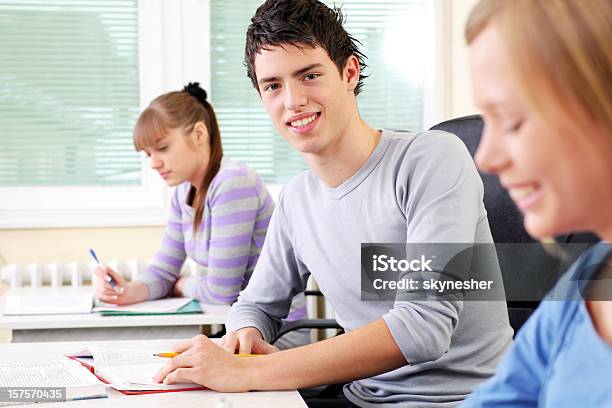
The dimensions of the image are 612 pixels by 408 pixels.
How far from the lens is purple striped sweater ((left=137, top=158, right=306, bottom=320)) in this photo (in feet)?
7.48

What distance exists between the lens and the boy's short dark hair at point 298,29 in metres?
1.49

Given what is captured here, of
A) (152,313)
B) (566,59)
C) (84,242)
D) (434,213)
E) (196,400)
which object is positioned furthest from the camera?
(84,242)

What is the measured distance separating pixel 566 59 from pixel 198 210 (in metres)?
1.96

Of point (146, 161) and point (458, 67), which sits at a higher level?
point (458, 67)

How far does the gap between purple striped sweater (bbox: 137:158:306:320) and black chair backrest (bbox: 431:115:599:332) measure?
83cm

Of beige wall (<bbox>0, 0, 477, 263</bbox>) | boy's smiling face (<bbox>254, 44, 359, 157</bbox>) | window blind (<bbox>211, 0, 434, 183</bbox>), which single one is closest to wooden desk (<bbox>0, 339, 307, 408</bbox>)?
boy's smiling face (<bbox>254, 44, 359, 157</bbox>)

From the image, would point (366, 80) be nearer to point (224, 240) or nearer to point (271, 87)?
point (224, 240)

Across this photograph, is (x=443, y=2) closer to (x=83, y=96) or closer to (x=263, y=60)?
(x=83, y=96)

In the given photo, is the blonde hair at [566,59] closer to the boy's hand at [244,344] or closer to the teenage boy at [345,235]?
the teenage boy at [345,235]

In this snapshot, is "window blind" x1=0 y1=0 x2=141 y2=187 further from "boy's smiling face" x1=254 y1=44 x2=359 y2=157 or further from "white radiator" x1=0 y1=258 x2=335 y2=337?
"boy's smiling face" x1=254 y1=44 x2=359 y2=157

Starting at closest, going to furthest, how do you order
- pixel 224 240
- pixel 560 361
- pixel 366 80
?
1. pixel 560 361
2. pixel 224 240
3. pixel 366 80

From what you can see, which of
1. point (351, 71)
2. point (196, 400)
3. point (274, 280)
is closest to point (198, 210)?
point (274, 280)

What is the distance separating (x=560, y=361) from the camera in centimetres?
70

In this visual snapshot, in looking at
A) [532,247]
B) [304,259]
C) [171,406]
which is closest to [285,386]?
[171,406]
